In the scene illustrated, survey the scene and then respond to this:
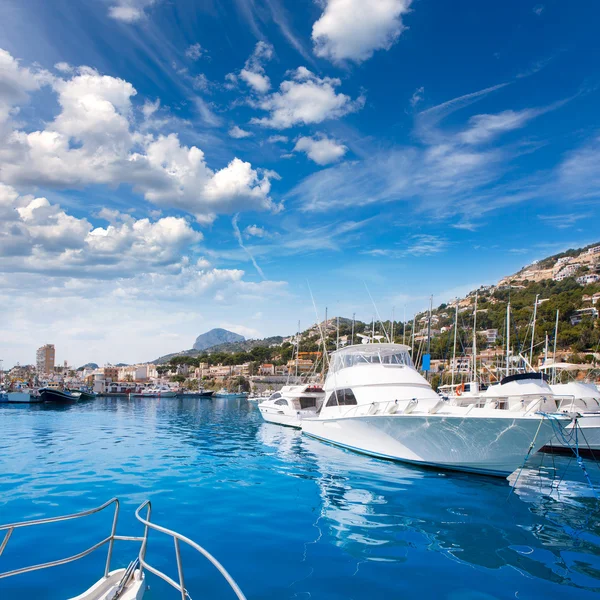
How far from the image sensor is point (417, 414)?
651 inches

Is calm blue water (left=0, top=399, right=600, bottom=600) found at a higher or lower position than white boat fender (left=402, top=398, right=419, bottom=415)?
lower

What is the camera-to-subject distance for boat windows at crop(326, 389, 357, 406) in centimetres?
2222

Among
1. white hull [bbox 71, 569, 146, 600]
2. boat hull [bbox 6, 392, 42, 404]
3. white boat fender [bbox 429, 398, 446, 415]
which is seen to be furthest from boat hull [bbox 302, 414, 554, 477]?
boat hull [bbox 6, 392, 42, 404]

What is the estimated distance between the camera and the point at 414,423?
54.6ft

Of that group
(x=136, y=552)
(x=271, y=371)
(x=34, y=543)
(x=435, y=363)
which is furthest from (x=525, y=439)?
(x=271, y=371)

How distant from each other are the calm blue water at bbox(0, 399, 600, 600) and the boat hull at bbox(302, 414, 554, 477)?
63cm

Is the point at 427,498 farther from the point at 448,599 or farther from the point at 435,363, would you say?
the point at 435,363

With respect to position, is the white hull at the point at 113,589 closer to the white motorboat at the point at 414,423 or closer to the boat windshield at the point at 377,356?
the white motorboat at the point at 414,423

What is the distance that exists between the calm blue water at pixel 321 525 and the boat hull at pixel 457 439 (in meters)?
0.63

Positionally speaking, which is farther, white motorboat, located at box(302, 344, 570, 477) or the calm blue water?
white motorboat, located at box(302, 344, 570, 477)

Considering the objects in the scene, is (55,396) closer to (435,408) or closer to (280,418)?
(280,418)

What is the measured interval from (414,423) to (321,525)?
7.17 m

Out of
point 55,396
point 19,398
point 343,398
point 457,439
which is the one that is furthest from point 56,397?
point 457,439

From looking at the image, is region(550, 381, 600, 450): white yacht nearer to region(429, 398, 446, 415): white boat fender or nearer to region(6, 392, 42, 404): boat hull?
region(429, 398, 446, 415): white boat fender
